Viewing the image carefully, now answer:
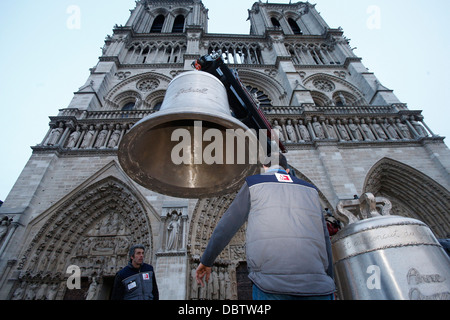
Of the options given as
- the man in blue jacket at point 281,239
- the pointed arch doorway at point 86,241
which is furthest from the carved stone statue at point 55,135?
the man in blue jacket at point 281,239

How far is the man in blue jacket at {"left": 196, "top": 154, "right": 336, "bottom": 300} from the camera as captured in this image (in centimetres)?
119

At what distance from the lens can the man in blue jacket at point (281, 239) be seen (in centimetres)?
119

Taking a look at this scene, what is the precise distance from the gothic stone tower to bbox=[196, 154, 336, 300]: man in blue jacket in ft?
14.8

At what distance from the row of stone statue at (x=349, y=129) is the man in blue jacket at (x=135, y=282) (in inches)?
268

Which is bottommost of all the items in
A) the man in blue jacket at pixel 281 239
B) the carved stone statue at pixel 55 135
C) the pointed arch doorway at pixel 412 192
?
the man in blue jacket at pixel 281 239

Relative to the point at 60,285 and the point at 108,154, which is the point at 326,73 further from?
the point at 60,285

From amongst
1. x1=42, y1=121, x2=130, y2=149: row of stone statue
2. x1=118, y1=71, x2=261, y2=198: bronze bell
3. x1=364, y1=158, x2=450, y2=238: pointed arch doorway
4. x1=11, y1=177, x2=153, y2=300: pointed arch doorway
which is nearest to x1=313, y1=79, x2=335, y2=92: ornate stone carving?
x1=364, y1=158, x2=450, y2=238: pointed arch doorway

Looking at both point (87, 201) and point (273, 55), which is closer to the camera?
point (87, 201)

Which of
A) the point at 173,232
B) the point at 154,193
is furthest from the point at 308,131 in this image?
the point at 173,232

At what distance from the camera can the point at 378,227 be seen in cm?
151

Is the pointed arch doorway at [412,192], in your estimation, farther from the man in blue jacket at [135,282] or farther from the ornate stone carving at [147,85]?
the ornate stone carving at [147,85]

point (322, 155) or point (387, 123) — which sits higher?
point (387, 123)

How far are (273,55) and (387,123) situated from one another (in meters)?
8.02
